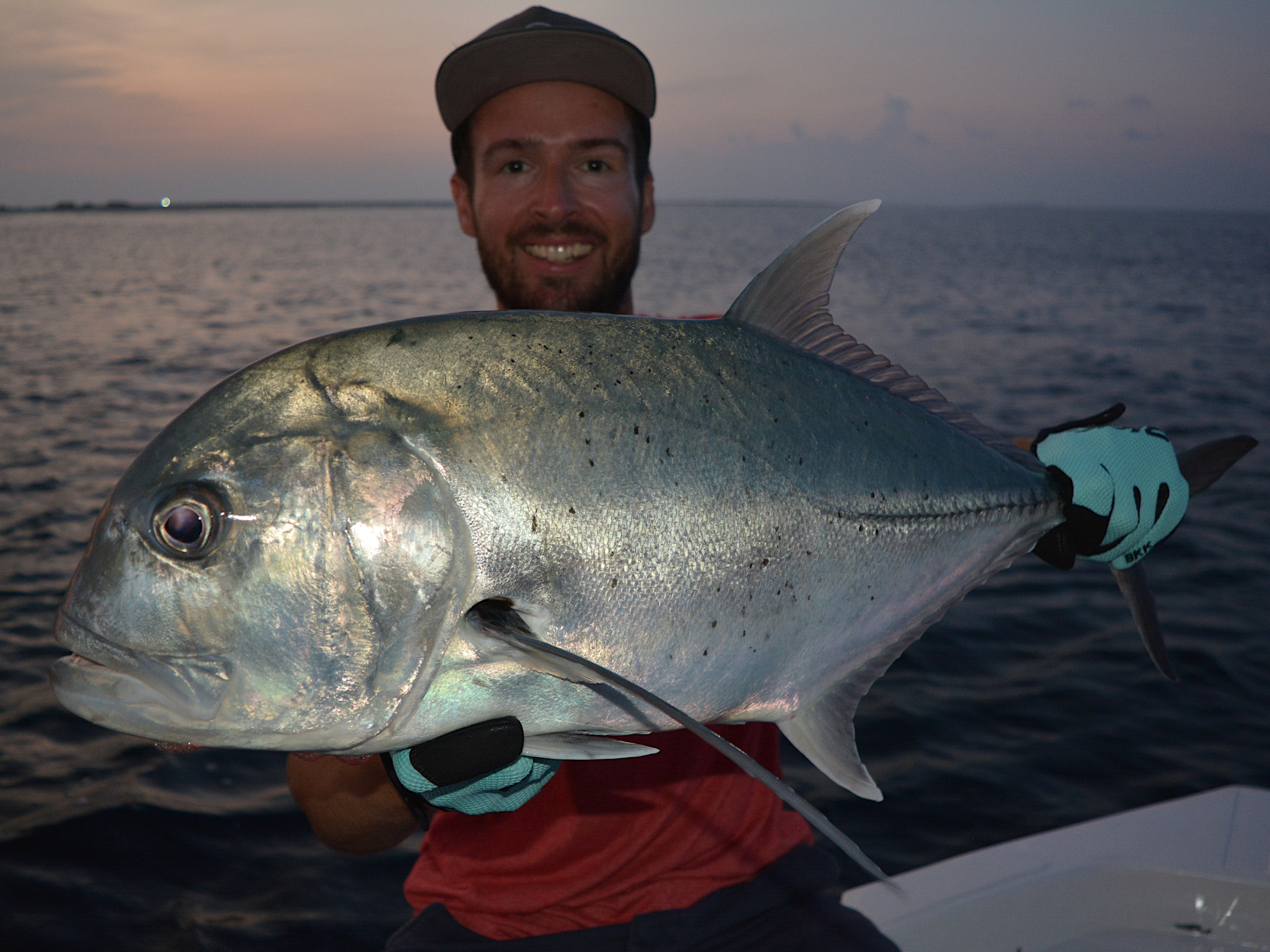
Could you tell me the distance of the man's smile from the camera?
3.55 meters

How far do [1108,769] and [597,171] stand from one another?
549cm

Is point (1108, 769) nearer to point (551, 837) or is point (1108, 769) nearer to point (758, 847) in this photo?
point (758, 847)

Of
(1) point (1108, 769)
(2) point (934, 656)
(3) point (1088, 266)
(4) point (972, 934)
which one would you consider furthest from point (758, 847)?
(3) point (1088, 266)

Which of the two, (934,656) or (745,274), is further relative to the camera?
(745,274)

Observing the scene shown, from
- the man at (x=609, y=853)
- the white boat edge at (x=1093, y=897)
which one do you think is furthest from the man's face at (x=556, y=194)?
the white boat edge at (x=1093, y=897)

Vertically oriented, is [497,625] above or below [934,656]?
above

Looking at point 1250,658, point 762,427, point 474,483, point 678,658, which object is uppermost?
point 762,427

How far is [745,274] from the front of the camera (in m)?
42.7

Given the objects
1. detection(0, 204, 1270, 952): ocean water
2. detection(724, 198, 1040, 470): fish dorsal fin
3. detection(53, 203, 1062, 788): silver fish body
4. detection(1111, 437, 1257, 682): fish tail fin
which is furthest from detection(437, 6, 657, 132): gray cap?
detection(0, 204, 1270, 952): ocean water

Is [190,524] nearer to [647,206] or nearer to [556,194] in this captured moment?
[556,194]

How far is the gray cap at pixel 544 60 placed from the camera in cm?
337

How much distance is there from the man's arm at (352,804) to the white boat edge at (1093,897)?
1.97m

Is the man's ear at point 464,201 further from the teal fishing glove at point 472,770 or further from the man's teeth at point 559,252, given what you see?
the teal fishing glove at point 472,770

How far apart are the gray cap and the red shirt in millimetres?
2503
